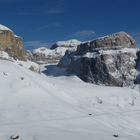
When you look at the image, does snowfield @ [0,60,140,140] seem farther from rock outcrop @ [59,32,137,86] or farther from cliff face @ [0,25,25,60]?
rock outcrop @ [59,32,137,86]

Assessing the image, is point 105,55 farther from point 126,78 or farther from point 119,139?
point 119,139

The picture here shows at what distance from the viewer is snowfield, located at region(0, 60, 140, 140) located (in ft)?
38.5

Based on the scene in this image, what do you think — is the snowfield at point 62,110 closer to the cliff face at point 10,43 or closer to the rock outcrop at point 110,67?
the cliff face at point 10,43

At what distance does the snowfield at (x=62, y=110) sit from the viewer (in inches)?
462

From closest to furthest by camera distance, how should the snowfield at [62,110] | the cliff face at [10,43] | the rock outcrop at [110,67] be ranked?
the snowfield at [62,110] → the cliff face at [10,43] → the rock outcrop at [110,67]

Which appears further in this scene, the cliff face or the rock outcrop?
the rock outcrop

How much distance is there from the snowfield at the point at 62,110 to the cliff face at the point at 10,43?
7156cm

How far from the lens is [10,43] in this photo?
344 feet

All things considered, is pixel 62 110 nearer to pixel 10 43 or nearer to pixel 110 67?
pixel 10 43

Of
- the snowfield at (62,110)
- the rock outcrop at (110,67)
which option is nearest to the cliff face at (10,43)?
the snowfield at (62,110)

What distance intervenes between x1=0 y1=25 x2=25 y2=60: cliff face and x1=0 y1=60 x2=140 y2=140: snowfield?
2817 inches

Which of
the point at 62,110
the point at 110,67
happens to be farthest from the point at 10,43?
the point at 62,110

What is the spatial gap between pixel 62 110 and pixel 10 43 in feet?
297

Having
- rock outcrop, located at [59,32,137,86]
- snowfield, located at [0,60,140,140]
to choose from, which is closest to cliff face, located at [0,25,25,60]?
snowfield, located at [0,60,140,140]
